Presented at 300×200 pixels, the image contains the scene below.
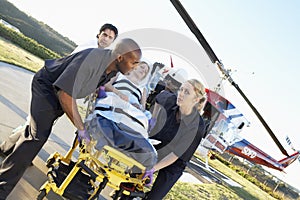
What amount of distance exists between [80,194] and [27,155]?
1.65ft

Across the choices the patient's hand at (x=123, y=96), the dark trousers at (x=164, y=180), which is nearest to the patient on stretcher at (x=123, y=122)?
the patient's hand at (x=123, y=96)

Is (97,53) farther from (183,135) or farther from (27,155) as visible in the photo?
(183,135)

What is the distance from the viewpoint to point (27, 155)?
2.00m

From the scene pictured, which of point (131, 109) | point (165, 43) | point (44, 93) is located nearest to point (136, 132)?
point (131, 109)

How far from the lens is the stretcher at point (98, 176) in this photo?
6.77ft

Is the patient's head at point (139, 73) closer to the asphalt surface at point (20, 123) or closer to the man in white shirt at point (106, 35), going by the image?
the man in white shirt at point (106, 35)

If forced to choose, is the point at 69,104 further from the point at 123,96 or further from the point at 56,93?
the point at 123,96

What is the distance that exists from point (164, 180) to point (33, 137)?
1.22 m

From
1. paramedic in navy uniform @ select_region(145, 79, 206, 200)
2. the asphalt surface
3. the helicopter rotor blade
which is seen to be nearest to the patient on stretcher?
paramedic in navy uniform @ select_region(145, 79, 206, 200)

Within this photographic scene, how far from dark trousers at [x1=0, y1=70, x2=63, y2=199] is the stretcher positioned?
0.33 meters

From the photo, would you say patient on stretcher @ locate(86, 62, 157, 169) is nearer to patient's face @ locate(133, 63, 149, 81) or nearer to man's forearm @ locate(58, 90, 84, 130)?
patient's face @ locate(133, 63, 149, 81)

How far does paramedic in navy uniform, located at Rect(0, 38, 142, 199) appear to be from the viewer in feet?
6.16

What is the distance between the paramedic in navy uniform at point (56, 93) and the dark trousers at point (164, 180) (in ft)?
3.00

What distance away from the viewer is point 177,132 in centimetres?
258
